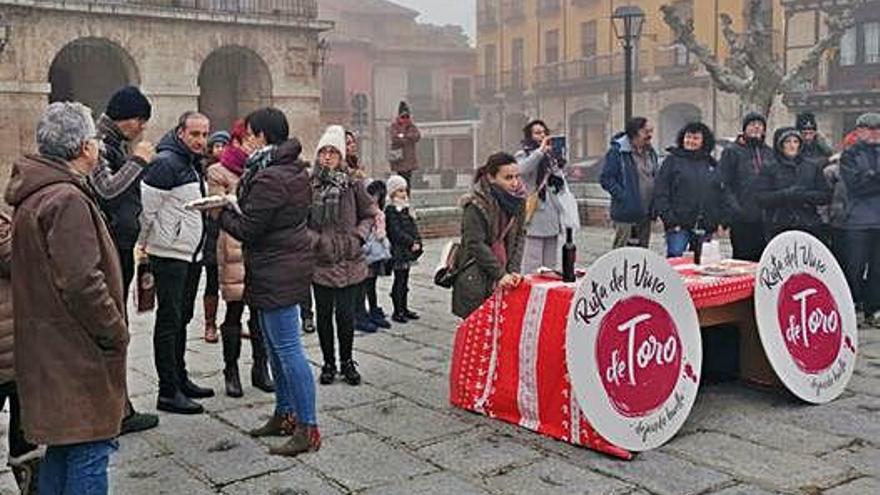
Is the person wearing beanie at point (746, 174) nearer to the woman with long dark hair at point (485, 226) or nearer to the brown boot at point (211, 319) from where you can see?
the woman with long dark hair at point (485, 226)

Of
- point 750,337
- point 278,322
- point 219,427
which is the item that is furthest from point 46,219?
point 750,337

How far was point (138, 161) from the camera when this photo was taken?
4.77m

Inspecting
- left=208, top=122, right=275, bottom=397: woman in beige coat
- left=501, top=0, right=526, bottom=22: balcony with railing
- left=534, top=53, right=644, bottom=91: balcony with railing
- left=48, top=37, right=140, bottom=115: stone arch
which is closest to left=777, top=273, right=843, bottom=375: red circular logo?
left=208, top=122, right=275, bottom=397: woman in beige coat

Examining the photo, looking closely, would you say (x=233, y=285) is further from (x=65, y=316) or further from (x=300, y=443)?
(x=65, y=316)

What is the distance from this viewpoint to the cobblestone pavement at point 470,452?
420 centimetres

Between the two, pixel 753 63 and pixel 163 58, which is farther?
pixel 163 58

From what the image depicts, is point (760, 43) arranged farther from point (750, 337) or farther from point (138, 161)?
point (138, 161)

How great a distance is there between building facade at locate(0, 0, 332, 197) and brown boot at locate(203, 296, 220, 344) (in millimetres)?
10341

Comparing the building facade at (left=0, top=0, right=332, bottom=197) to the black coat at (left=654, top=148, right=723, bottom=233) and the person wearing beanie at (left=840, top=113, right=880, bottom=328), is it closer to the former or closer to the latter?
the black coat at (left=654, top=148, right=723, bottom=233)

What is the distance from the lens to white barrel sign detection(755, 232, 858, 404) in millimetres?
5340

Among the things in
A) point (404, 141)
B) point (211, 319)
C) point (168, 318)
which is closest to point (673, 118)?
point (404, 141)

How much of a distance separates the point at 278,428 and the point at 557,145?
326 cm

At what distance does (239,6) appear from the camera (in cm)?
1866

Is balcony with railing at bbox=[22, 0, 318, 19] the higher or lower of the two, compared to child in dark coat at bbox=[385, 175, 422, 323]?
higher
